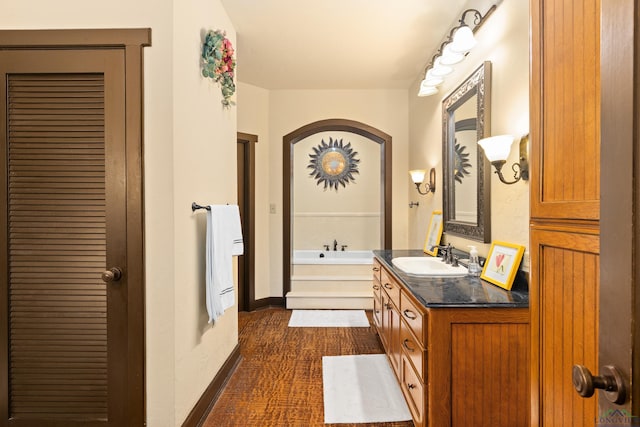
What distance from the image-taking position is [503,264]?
1.77m

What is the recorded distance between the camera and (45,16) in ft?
5.32

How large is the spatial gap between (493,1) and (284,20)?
1.49 m

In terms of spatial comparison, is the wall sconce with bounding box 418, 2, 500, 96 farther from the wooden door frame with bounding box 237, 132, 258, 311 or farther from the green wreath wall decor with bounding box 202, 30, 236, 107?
the wooden door frame with bounding box 237, 132, 258, 311

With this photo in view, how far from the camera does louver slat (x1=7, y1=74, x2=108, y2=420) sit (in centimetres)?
→ 163

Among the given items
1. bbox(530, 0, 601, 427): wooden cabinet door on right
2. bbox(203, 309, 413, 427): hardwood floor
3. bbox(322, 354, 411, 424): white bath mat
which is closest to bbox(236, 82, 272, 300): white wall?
bbox(203, 309, 413, 427): hardwood floor

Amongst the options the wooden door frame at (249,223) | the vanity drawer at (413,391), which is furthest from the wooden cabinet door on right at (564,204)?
the wooden door frame at (249,223)

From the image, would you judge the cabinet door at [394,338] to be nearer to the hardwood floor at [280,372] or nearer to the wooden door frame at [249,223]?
the hardwood floor at [280,372]

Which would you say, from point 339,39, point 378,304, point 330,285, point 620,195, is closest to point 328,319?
point 330,285

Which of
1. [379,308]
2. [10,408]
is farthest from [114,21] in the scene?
[379,308]

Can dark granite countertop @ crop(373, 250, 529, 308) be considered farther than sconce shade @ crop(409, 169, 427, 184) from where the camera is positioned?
No

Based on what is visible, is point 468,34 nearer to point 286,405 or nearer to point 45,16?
point 45,16

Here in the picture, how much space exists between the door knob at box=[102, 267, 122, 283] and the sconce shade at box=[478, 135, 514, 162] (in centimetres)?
204

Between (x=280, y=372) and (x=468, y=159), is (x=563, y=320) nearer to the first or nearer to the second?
(x=468, y=159)

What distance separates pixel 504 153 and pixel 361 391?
5.77 ft
